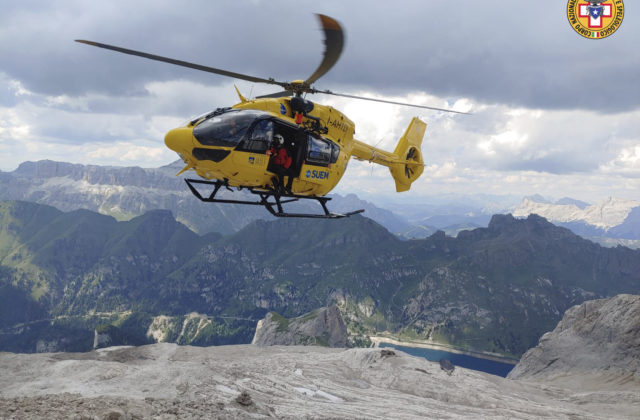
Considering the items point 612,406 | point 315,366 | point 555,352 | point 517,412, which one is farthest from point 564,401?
point 555,352

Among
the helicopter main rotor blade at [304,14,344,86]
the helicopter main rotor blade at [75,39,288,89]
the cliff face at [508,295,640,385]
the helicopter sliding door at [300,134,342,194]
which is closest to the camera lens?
the helicopter main rotor blade at [75,39,288,89]

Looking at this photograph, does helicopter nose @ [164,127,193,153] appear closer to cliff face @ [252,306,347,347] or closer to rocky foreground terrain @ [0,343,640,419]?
rocky foreground terrain @ [0,343,640,419]

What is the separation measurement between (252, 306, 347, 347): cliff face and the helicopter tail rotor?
130369 millimetres

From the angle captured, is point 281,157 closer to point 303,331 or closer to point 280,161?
point 280,161

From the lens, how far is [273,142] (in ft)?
63.1

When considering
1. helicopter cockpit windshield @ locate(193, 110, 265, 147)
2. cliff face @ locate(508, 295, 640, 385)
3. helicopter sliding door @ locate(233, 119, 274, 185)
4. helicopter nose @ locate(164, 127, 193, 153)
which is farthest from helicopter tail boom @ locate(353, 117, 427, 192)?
cliff face @ locate(508, 295, 640, 385)

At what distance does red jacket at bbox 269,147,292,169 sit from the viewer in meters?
19.5

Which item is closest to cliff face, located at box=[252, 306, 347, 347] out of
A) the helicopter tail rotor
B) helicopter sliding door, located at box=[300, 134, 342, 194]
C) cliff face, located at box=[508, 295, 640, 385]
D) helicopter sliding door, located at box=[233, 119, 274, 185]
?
cliff face, located at box=[508, 295, 640, 385]

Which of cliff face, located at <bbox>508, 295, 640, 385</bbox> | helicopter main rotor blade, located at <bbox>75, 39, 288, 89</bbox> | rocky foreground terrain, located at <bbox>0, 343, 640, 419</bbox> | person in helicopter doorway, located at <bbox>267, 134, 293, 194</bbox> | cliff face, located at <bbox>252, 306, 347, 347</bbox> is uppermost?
helicopter main rotor blade, located at <bbox>75, 39, 288, 89</bbox>

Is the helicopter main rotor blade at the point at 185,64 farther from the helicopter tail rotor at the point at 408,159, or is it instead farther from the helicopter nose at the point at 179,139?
the helicopter tail rotor at the point at 408,159

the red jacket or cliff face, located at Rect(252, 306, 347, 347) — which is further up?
the red jacket

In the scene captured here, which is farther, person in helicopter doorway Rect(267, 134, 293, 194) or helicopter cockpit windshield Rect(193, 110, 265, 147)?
person in helicopter doorway Rect(267, 134, 293, 194)

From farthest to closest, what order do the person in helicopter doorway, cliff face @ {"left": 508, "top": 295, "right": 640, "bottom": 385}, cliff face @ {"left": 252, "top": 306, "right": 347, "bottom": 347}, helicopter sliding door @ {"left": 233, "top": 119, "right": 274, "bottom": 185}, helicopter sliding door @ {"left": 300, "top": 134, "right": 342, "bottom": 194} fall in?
cliff face @ {"left": 252, "top": 306, "right": 347, "bottom": 347}
cliff face @ {"left": 508, "top": 295, "right": 640, "bottom": 385}
helicopter sliding door @ {"left": 300, "top": 134, "right": 342, "bottom": 194}
the person in helicopter doorway
helicopter sliding door @ {"left": 233, "top": 119, "right": 274, "bottom": 185}

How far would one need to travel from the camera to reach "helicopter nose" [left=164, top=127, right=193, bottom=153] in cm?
1694
